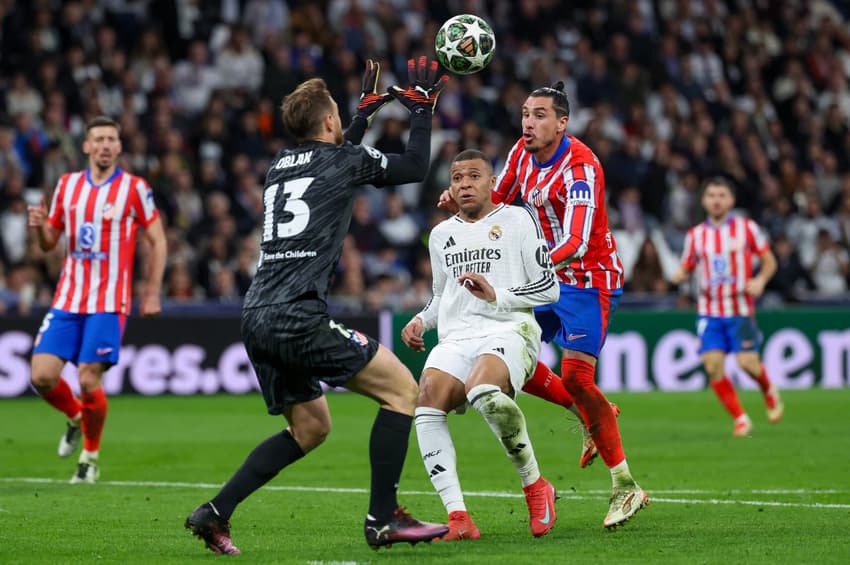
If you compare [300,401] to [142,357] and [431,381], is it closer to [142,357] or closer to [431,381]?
[431,381]

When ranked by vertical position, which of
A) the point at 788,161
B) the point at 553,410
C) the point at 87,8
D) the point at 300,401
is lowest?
the point at 553,410

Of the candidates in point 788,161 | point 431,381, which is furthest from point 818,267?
point 431,381

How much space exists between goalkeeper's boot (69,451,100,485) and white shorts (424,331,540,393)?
12.7ft

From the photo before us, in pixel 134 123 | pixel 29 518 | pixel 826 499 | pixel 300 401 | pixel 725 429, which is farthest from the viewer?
pixel 134 123

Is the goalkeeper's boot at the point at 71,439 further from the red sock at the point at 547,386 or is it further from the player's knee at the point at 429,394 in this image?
the player's knee at the point at 429,394

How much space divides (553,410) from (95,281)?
293 inches

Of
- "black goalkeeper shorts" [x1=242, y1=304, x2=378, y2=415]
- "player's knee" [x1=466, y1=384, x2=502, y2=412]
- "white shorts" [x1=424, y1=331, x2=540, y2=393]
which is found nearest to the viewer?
"black goalkeeper shorts" [x1=242, y1=304, x2=378, y2=415]

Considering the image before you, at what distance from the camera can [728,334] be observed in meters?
14.5

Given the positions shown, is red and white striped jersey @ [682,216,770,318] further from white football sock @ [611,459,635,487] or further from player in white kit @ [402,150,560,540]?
player in white kit @ [402,150,560,540]

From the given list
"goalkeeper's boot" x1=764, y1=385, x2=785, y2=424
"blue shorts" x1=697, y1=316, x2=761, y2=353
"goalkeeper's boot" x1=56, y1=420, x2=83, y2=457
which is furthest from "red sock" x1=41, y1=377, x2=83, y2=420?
"goalkeeper's boot" x1=764, y1=385, x2=785, y2=424

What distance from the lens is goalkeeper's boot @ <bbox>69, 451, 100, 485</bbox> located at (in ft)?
33.6

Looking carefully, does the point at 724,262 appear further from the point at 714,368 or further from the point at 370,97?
the point at 370,97

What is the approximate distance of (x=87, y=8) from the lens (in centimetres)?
2077

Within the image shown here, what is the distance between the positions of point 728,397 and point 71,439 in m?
6.47
